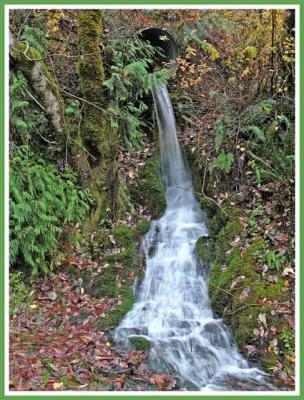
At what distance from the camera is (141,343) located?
6199 mm

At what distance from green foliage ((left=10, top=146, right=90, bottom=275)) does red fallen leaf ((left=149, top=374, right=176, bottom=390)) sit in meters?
2.82

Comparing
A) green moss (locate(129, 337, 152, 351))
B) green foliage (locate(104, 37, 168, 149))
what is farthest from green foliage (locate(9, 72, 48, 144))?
green moss (locate(129, 337, 152, 351))

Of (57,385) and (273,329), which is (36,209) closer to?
(57,385)

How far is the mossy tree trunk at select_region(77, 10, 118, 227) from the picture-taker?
9.02 metres

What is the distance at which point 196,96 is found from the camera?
11758 millimetres

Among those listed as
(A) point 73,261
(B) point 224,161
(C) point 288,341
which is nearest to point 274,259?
(C) point 288,341

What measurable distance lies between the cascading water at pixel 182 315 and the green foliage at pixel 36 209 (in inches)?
71.8

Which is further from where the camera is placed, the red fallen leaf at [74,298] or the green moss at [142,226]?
the green moss at [142,226]

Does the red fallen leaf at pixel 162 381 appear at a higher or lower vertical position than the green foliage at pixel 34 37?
lower

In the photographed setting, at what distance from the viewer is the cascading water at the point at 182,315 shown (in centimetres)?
571

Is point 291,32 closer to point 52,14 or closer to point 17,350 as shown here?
point 52,14

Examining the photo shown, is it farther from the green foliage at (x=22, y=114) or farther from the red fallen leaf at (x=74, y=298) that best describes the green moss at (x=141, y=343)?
the green foliage at (x=22, y=114)

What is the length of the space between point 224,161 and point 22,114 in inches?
171

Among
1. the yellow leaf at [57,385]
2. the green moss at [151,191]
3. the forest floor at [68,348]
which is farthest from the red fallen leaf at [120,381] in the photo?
the green moss at [151,191]
